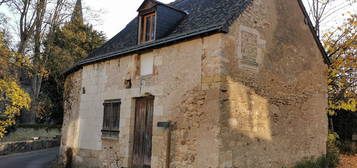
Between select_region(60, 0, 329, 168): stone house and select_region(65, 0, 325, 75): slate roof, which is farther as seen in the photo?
select_region(65, 0, 325, 75): slate roof

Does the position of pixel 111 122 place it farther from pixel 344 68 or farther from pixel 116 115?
pixel 344 68

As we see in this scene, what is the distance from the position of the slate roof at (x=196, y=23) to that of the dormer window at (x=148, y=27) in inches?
15.8

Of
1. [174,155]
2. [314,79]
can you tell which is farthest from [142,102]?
[314,79]

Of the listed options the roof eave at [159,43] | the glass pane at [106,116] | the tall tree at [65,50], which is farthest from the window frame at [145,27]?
the tall tree at [65,50]

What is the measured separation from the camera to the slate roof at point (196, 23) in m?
7.87

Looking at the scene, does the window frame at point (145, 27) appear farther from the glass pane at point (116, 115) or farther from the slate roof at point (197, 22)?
the glass pane at point (116, 115)

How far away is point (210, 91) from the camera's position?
7.68 metres

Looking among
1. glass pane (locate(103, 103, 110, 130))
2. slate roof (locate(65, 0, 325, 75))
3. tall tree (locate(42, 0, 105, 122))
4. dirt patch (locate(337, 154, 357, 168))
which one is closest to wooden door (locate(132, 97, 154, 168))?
glass pane (locate(103, 103, 110, 130))

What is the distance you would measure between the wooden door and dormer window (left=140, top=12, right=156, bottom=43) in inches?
75.3

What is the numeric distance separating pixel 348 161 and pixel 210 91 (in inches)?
328

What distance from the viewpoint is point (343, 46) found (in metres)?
12.7

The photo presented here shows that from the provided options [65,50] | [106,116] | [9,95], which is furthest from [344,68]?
[65,50]

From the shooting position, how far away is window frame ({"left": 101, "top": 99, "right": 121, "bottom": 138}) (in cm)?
1041

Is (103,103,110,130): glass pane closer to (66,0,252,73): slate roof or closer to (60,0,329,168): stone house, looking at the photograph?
(60,0,329,168): stone house
